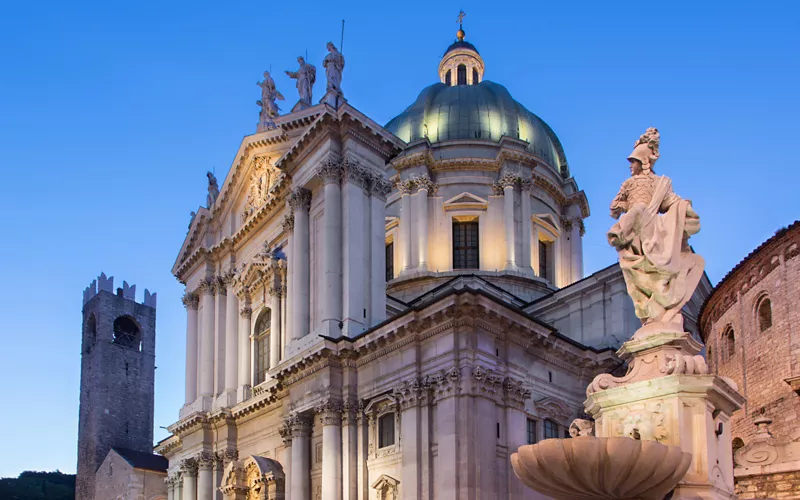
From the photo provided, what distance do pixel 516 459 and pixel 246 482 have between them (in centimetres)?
2408

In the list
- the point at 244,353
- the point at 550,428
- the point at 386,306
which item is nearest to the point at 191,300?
the point at 244,353

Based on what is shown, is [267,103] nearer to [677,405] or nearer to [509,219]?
[509,219]

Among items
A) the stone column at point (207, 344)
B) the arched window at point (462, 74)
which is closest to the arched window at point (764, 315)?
the stone column at point (207, 344)

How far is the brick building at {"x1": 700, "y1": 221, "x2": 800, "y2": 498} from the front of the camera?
27.6 m

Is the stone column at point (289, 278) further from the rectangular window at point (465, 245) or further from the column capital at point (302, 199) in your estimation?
→ the rectangular window at point (465, 245)

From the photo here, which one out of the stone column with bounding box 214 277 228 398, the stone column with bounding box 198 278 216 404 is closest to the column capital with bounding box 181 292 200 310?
the stone column with bounding box 198 278 216 404

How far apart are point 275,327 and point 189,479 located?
7.97m

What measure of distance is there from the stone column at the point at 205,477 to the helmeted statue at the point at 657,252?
27.6 m

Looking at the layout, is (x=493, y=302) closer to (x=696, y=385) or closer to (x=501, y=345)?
(x=501, y=345)

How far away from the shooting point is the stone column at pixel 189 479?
3491 centimetres

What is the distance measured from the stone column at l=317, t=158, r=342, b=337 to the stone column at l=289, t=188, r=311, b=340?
44.2 inches

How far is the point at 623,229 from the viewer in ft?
28.6

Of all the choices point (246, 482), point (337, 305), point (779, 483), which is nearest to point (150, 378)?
point (246, 482)

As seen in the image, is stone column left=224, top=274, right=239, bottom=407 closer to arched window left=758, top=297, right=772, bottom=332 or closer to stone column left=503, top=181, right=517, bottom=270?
stone column left=503, top=181, right=517, bottom=270
